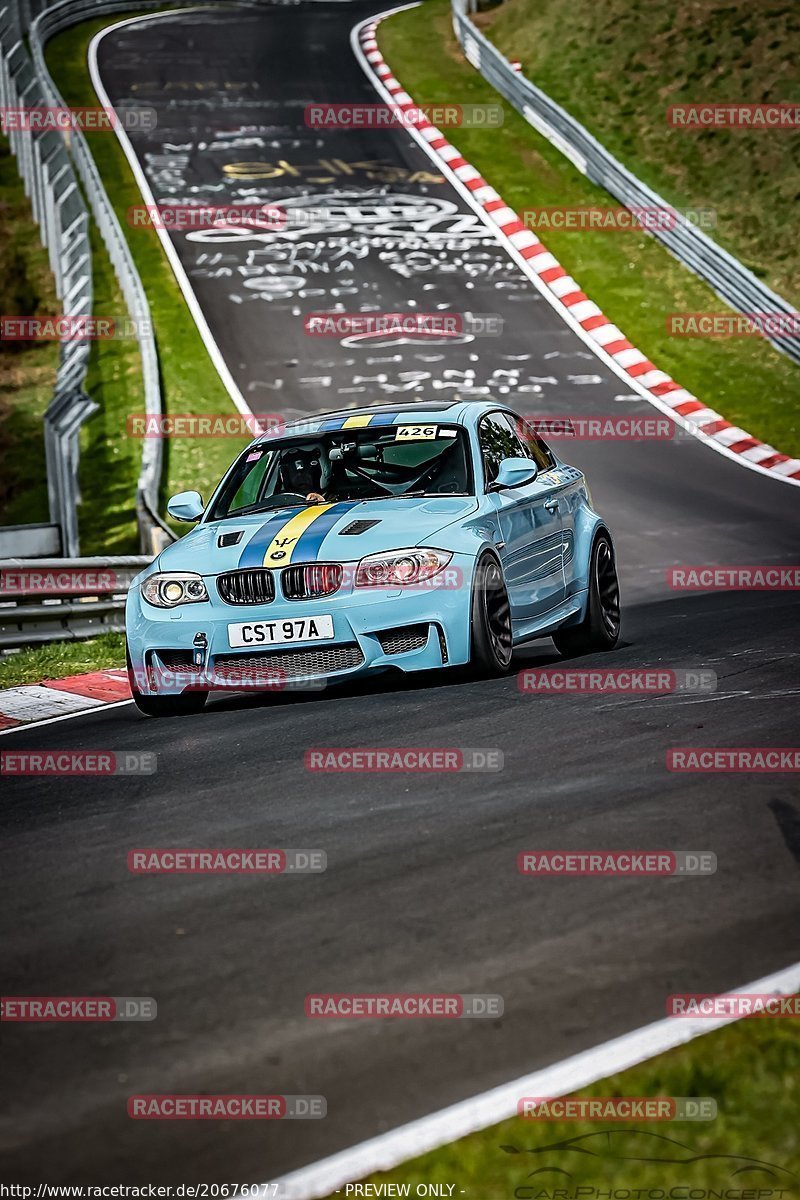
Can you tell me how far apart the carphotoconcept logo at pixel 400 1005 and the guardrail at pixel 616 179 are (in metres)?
21.2

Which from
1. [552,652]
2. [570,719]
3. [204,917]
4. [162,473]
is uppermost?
[204,917]

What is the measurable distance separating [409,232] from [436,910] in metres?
25.4

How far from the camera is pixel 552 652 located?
10906mm

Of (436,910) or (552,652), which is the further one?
(552,652)

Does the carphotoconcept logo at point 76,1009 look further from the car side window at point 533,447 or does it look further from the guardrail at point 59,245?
the guardrail at point 59,245

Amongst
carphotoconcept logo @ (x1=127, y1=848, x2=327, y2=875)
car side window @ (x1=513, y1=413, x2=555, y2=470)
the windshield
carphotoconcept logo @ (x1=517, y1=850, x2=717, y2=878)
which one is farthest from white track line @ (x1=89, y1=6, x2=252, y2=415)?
carphotoconcept logo @ (x1=517, y1=850, x2=717, y2=878)

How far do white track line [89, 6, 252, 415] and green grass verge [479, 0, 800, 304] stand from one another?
30.2 ft

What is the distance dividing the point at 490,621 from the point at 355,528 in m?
0.90

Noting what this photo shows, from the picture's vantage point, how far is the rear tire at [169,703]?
30.0 feet

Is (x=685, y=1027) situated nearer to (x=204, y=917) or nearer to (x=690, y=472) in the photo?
(x=204, y=917)

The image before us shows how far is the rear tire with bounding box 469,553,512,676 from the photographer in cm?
866

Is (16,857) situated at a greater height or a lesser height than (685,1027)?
lesser

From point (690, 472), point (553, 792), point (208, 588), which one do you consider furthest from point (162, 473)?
point (553, 792)

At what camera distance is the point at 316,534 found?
8.85m
